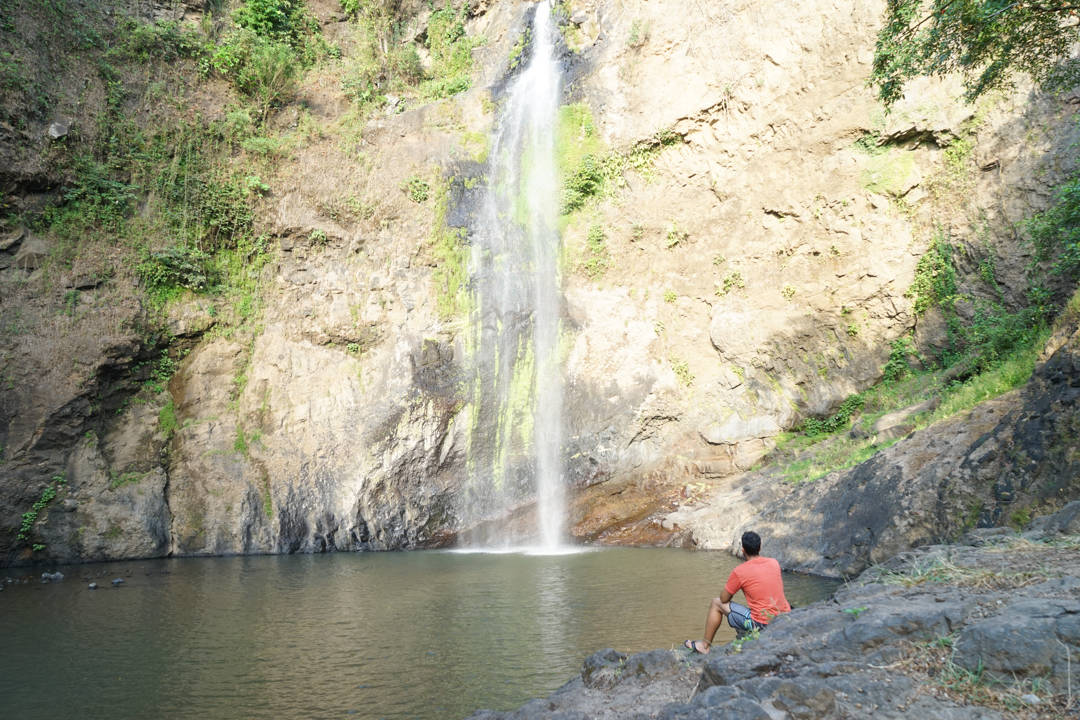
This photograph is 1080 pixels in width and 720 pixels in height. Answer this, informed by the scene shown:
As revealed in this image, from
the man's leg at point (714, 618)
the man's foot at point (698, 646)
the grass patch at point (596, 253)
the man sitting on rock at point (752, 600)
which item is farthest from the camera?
the grass patch at point (596, 253)

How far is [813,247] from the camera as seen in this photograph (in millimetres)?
17969

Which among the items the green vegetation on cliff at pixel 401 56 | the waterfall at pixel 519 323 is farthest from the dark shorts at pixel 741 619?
the green vegetation on cliff at pixel 401 56

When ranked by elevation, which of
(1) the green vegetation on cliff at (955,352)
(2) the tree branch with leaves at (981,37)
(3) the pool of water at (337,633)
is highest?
(2) the tree branch with leaves at (981,37)

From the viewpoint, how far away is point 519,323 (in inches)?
758

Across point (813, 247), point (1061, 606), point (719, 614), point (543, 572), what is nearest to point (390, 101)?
point (813, 247)

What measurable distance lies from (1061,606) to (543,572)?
974cm

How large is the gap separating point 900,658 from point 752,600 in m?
2.06

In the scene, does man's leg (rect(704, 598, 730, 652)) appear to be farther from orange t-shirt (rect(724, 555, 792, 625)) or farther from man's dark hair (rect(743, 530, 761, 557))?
man's dark hair (rect(743, 530, 761, 557))

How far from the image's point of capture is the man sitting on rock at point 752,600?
559 cm

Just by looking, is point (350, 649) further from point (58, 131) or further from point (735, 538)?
point (58, 131)

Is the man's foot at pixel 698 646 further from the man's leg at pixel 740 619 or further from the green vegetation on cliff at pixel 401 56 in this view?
the green vegetation on cliff at pixel 401 56

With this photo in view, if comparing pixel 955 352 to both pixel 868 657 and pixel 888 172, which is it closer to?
pixel 888 172

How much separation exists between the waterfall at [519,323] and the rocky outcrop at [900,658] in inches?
472

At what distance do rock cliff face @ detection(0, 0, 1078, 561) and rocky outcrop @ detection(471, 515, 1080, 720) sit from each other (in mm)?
9182
